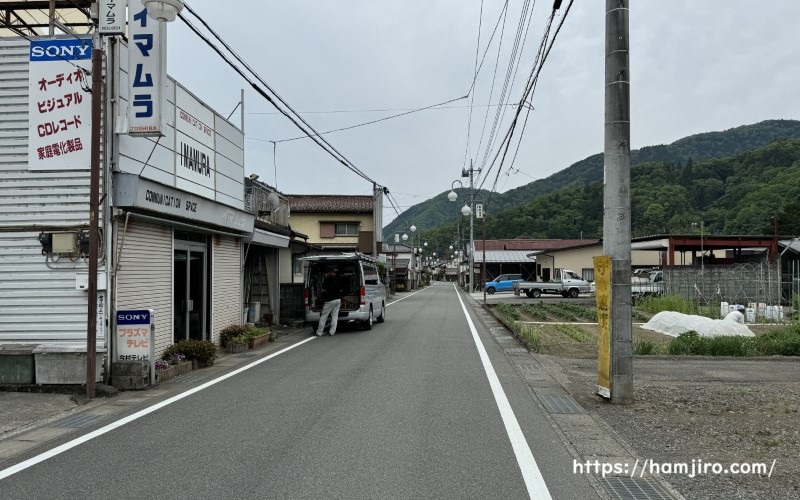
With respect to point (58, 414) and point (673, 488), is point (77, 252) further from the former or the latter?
point (673, 488)

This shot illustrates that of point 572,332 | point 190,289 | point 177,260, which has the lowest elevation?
point 572,332

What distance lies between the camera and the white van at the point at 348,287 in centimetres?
1892

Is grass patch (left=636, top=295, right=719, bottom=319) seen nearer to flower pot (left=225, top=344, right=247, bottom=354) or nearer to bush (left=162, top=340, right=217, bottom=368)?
flower pot (left=225, top=344, right=247, bottom=354)

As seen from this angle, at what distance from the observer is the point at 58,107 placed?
988 cm

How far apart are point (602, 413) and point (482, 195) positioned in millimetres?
37670

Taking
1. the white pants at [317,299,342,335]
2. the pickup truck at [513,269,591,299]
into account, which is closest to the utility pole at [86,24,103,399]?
the white pants at [317,299,342,335]

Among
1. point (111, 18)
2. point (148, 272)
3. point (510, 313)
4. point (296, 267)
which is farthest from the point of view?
point (510, 313)

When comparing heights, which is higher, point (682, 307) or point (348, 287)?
point (348, 287)

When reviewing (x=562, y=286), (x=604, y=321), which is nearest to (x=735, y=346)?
(x=604, y=321)

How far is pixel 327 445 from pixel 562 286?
40.9 m

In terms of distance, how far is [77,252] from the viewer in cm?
973

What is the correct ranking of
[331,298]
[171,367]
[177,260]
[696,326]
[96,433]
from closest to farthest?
[96,433] → [171,367] → [177,260] → [696,326] → [331,298]

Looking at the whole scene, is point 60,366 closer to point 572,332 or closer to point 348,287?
point 348,287

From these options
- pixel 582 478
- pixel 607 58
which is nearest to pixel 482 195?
pixel 607 58
